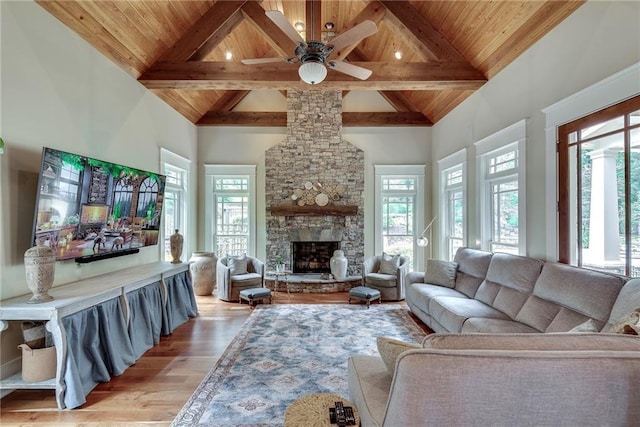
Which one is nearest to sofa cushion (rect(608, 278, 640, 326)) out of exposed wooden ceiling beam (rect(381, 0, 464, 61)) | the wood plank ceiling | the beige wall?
the wood plank ceiling

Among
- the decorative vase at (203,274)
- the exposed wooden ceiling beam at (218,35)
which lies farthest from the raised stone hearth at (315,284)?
the exposed wooden ceiling beam at (218,35)

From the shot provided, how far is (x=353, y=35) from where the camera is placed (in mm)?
2895

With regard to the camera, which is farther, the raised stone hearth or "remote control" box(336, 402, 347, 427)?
the raised stone hearth

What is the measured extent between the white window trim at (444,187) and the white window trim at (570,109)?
6.15ft

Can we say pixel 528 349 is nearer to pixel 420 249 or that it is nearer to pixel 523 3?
pixel 523 3

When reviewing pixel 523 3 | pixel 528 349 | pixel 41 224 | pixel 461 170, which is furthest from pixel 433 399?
pixel 461 170

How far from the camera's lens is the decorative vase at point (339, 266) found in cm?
593

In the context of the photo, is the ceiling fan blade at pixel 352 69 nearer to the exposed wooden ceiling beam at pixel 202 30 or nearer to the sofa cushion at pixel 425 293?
the exposed wooden ceiling beam at pixel 202 30

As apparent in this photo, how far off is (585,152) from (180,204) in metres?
6.26

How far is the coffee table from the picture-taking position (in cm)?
126

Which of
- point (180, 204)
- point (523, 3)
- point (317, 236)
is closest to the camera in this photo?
point (523, 3)

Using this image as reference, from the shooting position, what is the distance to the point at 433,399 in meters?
1.06

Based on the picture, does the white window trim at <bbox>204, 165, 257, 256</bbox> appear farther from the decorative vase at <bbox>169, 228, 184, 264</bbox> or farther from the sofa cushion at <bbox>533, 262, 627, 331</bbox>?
the sofa cushion at <bbox>533, 262, 627, 331</bbox>

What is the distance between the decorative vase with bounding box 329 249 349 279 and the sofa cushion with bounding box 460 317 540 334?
3171 mm
